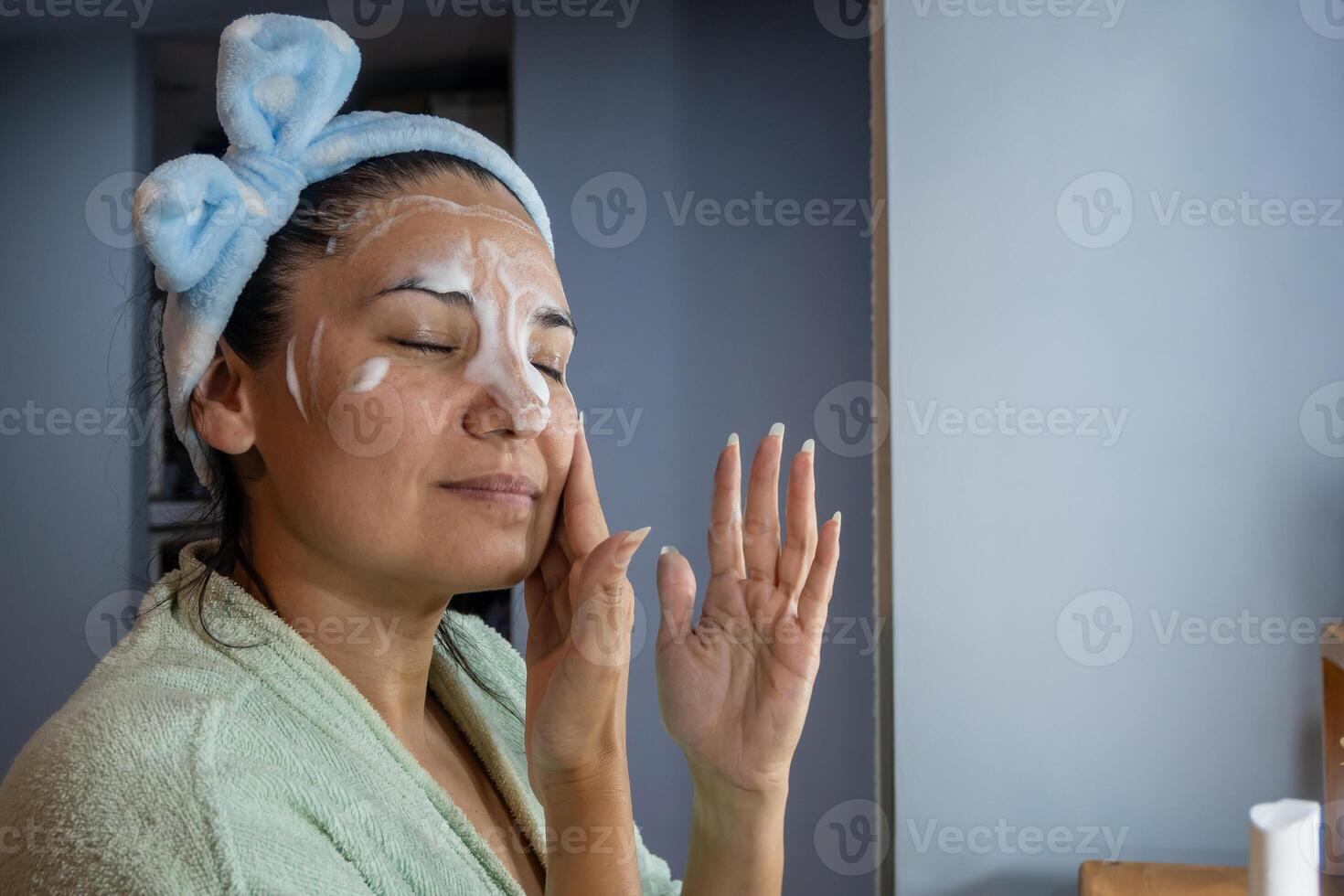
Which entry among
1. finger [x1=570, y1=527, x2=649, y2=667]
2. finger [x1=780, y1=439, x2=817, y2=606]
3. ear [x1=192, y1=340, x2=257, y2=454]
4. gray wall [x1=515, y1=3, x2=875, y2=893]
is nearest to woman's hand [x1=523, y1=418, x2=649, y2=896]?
finger [x1=570, y1=527, x2=649, y2=667]

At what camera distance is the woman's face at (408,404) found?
25.9 inches

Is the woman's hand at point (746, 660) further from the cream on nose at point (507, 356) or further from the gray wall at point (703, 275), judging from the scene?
the gray wall at point (703, 275)

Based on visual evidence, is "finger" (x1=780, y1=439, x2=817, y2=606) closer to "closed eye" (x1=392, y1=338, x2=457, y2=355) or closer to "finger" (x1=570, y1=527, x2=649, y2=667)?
"finger" (x1=570, y1=527, x2=649, y2=667)

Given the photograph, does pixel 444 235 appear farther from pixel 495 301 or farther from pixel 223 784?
pixel 223 784

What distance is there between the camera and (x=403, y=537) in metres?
0.66

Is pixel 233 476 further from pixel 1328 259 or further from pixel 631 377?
pixel 1328 259

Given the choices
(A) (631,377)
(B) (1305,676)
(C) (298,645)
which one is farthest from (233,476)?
(B) (1305,676)

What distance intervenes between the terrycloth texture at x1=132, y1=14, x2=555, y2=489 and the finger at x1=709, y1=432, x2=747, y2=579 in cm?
A: 32

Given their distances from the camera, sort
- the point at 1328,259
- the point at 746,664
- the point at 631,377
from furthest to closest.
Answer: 1. the point at 631,377
2. the point at 1328,259
3. the point at 746,664

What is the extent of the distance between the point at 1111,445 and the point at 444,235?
0.86 m

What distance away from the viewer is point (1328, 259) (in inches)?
46.5

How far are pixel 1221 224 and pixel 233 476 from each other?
1082mm

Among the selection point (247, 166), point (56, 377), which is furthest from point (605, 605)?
point (56, 377)

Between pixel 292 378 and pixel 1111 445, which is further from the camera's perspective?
pixel 1111 445
